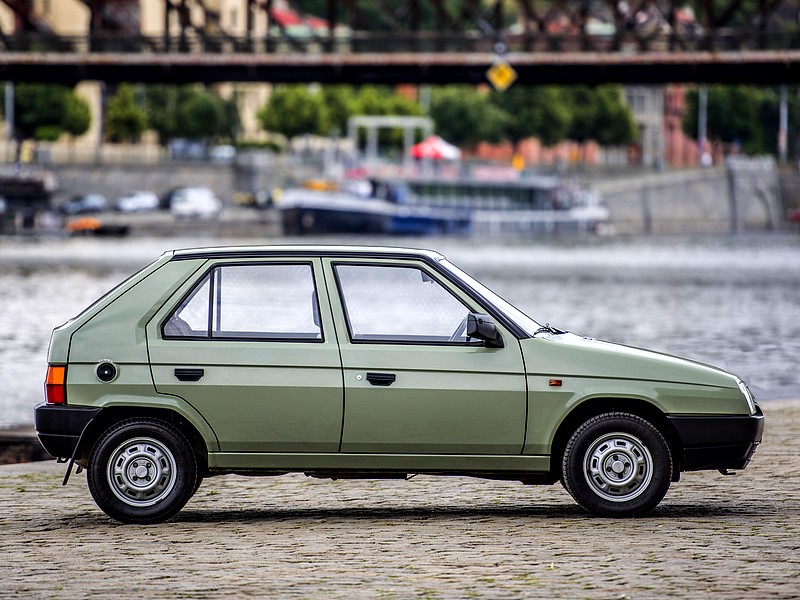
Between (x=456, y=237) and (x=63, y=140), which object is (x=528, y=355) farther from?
(x=63, y=140)

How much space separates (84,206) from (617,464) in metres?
77.5

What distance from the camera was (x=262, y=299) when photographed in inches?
348

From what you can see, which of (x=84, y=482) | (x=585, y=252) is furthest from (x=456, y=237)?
(x=84, y=482)

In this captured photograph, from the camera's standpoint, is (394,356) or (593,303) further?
(593,303)

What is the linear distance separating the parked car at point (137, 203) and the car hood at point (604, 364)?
7768cm

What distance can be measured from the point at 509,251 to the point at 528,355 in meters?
57.6

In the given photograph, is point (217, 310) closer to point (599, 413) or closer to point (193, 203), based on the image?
point (599, 413)

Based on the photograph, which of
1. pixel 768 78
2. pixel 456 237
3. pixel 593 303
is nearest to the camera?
pixel 593 303

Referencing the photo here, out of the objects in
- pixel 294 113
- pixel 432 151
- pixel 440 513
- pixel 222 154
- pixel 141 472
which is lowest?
pixel 440 513

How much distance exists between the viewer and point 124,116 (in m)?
91.2

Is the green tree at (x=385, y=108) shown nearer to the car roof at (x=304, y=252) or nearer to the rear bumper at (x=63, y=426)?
the car roof at (x=304, y=252)

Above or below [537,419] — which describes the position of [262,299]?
above

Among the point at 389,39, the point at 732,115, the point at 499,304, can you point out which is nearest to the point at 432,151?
the point at 389,39

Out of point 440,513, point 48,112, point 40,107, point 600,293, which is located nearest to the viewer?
point 440,513
